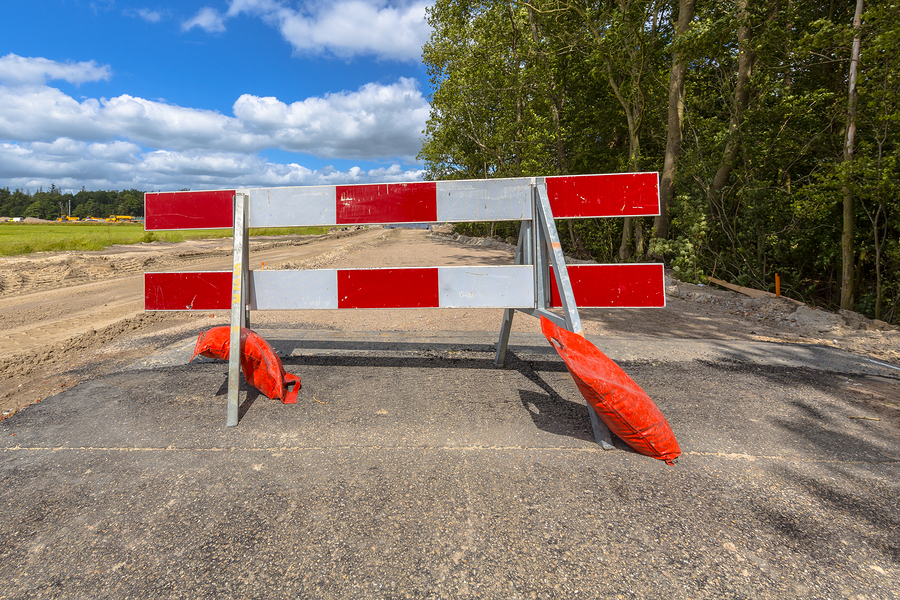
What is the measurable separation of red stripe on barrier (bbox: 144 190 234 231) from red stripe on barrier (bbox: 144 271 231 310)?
0.37 metres

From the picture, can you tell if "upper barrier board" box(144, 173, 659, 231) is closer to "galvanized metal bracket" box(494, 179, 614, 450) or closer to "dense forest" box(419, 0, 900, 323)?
"galvanized metal bracket" box(494, 179, 614, 450)

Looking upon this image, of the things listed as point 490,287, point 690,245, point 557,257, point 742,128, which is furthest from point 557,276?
point 742,128

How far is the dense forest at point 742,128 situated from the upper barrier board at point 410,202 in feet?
19.8

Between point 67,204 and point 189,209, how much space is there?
177 m

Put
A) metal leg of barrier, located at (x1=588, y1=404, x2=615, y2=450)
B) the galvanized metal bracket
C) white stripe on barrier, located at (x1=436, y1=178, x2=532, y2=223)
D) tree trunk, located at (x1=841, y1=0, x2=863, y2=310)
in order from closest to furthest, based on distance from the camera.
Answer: metal leg of barrier, located at (x1=588, y1=404, x2=615, y2=450), the galvanized metal bracket, white stripe on barrier, located at (x1=436, y1=178, x2=532, y2=223), tree trunk, located at (x1=841, y1=0, x2=863, y2=310)

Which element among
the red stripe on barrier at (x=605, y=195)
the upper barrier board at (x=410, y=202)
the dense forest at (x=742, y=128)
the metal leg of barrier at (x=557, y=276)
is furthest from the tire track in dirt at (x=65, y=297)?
the dense forest at (x=742, y=128)

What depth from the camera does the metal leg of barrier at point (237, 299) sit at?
292 cm

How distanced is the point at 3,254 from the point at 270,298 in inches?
880

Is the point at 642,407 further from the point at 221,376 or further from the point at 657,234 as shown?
the point at 657,234

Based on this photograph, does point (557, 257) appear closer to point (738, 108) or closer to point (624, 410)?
point (624, 410)

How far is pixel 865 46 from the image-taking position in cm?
736

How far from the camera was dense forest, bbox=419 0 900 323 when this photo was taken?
7480mm

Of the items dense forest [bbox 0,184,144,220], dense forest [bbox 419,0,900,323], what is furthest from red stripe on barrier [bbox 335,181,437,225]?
dense forest [bbox 0,184,144,220]

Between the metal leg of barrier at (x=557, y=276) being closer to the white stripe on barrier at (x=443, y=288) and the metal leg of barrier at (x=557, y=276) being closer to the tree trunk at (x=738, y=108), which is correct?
the white stripe on barrier at (x=443, y=288)
